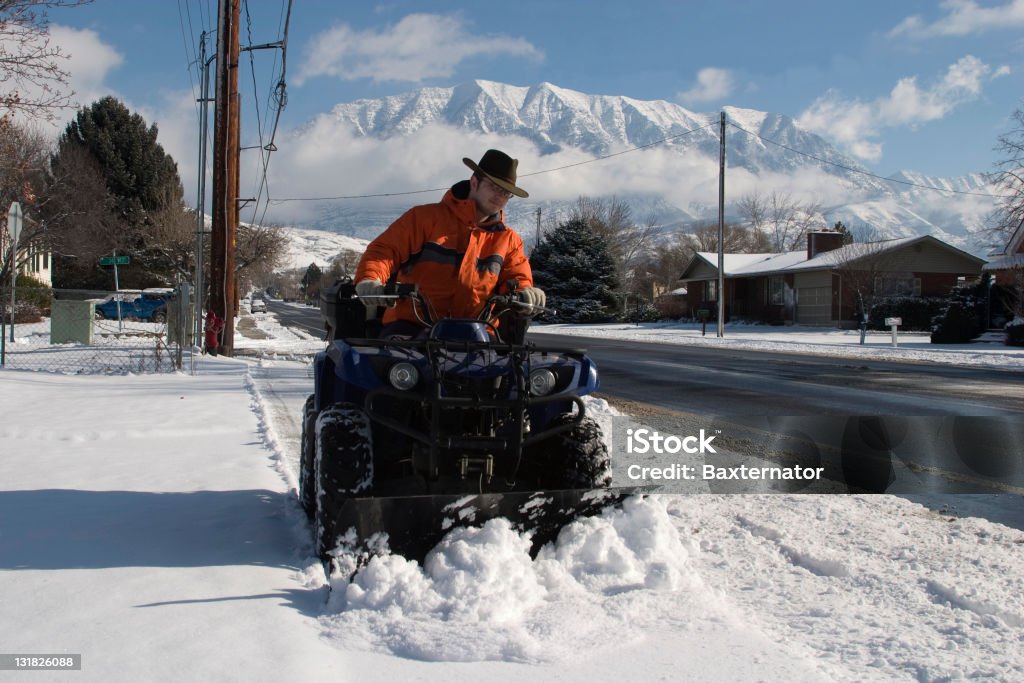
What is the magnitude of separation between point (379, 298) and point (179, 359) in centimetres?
1201

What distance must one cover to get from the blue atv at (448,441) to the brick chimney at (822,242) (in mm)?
51158

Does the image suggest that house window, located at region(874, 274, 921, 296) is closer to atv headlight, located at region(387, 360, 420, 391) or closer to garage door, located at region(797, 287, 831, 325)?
garage door, located at region(797, 287, 831, 325)

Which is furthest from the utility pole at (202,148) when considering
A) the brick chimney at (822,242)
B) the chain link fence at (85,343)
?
the brick chimney at (822,242)

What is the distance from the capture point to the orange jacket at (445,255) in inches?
176

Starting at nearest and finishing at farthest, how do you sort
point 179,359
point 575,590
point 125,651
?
point 125,651, point 575,590, point 179,359

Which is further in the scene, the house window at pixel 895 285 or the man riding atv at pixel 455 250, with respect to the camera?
the house window at pixel 895 285

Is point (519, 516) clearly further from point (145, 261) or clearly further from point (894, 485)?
point (145, 261)

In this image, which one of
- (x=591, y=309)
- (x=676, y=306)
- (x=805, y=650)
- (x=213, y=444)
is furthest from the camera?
(x=676, y=306)

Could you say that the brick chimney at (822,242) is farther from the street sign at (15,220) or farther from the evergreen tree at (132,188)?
the street sign at (15,220)

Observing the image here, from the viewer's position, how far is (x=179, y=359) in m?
15.1

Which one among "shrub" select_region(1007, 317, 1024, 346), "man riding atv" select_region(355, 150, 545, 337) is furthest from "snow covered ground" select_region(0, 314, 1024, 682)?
"shrub" select_region(1007, 317, 1024, 346)

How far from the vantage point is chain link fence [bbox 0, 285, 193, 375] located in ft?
49.2

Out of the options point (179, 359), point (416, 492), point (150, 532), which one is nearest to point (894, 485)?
point (416, 492)

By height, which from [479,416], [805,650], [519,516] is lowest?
[805,650]
